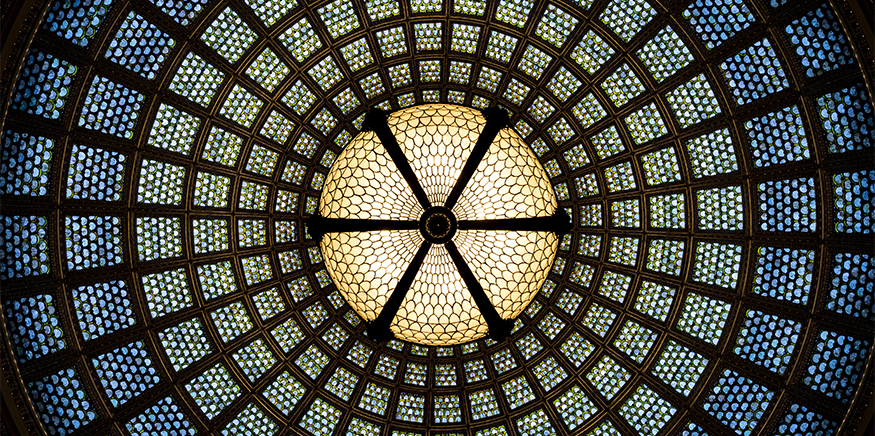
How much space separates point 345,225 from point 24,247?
853cm

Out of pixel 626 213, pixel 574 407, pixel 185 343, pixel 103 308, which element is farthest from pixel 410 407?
pixel 103 308

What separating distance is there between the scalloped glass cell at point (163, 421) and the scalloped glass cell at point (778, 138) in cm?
1781

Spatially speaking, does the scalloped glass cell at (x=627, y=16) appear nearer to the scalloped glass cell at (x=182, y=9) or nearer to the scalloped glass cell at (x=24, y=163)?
the scalloped glass cell at (x=182, y=9)

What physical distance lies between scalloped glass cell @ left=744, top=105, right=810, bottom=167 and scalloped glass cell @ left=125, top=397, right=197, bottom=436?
17811 millimetres

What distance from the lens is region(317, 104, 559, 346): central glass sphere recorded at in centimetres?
1662

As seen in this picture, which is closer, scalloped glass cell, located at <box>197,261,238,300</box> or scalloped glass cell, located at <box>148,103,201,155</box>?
scalloped glass cell, located at <box>148,103,201,155</box>

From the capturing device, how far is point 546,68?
65.5 ft

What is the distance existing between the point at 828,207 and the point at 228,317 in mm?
17128

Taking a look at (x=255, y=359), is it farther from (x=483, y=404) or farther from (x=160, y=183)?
(x=483, y=404)

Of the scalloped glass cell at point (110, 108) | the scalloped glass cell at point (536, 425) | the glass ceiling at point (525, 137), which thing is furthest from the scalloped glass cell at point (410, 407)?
the scalloped glass cell at point (110, 108)

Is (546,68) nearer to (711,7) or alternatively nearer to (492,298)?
(711,7)

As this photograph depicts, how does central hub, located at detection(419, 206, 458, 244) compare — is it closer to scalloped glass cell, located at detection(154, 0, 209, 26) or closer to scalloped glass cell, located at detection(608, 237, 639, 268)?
scalloped glass cell, located at detection(608, 237, 639, 268)

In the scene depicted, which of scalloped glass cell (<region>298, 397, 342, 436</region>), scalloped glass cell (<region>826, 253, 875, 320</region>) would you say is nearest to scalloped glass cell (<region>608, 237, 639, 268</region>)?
scalloped glass cell (<region>826, 253, 875, 320</region>)

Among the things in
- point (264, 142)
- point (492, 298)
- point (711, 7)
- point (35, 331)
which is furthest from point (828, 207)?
point (35, 331)
